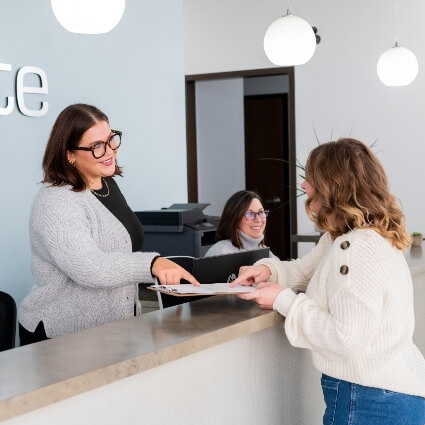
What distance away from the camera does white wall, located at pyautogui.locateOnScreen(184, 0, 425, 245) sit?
6676mm

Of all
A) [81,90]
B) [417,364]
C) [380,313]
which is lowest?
[417,364]

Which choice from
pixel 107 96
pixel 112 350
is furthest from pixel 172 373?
pixel 107 96

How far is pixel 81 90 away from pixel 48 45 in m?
0.36

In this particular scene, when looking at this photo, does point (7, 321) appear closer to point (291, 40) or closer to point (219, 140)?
point (291, 40)

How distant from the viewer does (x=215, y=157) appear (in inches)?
332

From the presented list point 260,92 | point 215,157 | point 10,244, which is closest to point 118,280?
point 10,244

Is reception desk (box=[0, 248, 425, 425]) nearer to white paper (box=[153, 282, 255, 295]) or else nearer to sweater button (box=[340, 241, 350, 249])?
white paper (box=[153, 282, 255, 295])

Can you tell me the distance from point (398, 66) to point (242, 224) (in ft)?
6.59

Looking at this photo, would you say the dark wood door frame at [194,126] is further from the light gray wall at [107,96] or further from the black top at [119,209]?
the black top at [119,209]

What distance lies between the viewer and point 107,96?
15.8 ft

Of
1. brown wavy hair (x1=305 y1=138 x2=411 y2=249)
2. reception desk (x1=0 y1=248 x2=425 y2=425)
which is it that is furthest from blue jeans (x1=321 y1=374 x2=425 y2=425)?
brown wavy hair (x1=305 y1=138 x2=411 y2=249)

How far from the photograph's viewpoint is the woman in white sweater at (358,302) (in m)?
1.83

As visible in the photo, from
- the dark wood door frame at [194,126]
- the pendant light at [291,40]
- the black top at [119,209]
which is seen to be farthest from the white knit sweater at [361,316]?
the dark wood door frame at [194,126]

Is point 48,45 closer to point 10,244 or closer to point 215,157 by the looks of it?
point 10,244
